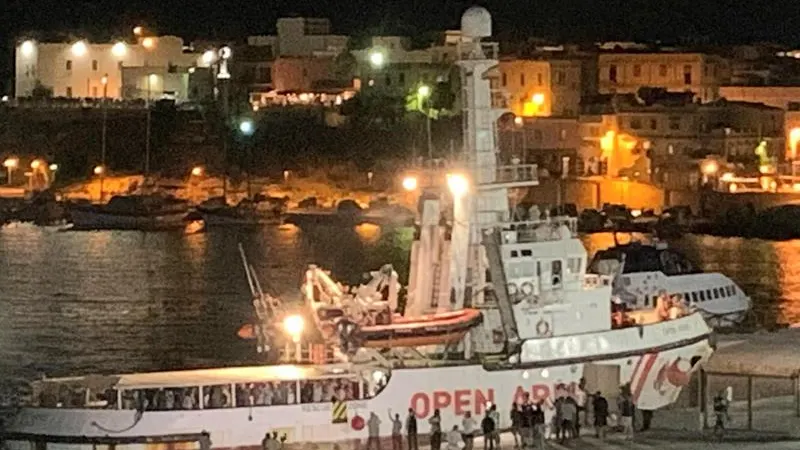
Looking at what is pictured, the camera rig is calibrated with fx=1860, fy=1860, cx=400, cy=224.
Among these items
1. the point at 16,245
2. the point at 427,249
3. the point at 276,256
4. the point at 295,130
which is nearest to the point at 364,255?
the point at 276,256

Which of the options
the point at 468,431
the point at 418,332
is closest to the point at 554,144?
the point at 418,332

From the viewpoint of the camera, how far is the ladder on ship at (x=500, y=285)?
33562 mm

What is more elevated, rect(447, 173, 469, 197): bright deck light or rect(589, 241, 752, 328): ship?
rect(589, 241, 752, 328): ship

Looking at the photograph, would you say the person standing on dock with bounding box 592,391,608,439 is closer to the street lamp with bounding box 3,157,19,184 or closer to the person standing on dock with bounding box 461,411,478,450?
the person standing on dock with bounding box 461,411,478,450

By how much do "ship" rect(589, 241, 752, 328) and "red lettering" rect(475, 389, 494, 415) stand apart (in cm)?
2292

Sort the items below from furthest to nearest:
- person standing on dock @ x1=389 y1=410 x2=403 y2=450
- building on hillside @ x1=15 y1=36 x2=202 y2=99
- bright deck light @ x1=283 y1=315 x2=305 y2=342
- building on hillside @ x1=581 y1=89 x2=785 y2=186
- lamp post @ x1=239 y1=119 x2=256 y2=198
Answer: building on hillside @ x1=15 y1=36 x2=202 y2=99
lamp post @ x1=239 y1=119 x2=256 y2=198
building on hillside @ x1=581 y1=89 x2=785 y2=186
bright deck light @ x1=283 y1=315 x2=305 y2=342
person standing on dock @ x1=389 y1=410 x2=403 y2=450

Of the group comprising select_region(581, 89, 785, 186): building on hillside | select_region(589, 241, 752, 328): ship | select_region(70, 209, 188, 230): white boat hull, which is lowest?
select_region(589, 241, 752, 328): ship

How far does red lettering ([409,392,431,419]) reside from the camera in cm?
3191

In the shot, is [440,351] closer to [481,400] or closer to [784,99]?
[481,400]

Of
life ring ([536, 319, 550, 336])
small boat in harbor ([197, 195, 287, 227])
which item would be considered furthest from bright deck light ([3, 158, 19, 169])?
life ring ([536, 319, 550, 336])

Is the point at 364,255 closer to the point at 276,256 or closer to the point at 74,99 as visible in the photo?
the point at 276,256

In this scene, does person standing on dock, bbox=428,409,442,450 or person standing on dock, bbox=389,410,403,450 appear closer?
person standing on dock, bbox=428,409,442,450

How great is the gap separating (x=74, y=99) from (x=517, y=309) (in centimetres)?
9709

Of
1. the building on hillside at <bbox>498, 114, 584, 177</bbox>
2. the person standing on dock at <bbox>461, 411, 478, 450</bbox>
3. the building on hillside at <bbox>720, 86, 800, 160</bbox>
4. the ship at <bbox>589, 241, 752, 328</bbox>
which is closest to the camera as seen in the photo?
the person standing on dock at <bbox>461, 411, 478, 450</bbox>
